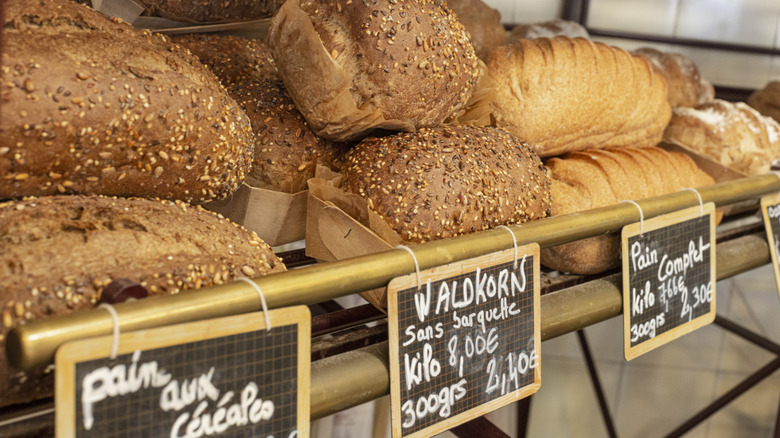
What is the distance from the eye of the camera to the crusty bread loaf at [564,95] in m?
1.57

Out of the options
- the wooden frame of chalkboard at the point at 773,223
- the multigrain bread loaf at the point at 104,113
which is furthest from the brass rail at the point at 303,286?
the wooden frame of chalkboard at the point at 773,223

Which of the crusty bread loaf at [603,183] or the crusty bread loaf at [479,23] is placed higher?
the crusty bread loaf at [479,23]

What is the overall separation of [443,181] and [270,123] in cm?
37

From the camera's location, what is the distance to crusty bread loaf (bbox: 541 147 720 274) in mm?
1483

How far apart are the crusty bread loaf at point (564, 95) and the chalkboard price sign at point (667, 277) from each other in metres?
0.36

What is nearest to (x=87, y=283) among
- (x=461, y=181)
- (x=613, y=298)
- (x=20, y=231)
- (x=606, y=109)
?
(x=20, y=231)

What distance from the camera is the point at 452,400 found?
1070mm

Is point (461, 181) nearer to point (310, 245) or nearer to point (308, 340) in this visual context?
point (310, 245)

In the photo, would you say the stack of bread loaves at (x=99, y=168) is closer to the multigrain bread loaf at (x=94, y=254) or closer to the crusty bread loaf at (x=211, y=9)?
the multigrain bread loaf at (x=94, y=254)

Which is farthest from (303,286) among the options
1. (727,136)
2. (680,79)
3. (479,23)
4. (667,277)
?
(680,79)

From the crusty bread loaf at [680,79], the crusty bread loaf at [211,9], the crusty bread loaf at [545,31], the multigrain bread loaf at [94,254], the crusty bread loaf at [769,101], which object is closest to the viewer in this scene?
the multigrain bread loaf at [94,254]

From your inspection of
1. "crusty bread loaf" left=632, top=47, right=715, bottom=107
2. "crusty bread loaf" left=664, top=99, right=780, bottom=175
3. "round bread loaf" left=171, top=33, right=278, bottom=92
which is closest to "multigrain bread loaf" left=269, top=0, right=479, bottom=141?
"round bread loaf" left=171, top=33, right=278, bottom=92

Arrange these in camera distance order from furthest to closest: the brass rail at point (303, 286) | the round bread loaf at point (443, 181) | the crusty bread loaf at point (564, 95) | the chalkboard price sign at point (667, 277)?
the crusty bread loaf at point (564, 95) < the chalkboard price sign at point (667, 277) < the round bread loaf at point (443, 181) < the brass rail at point (303, 286)

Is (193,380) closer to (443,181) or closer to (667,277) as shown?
(443,181)
